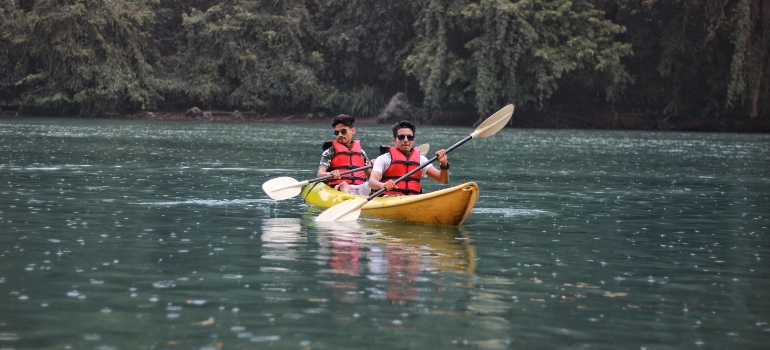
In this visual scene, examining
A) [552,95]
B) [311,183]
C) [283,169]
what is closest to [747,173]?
[283,169]

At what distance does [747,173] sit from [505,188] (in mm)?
6177

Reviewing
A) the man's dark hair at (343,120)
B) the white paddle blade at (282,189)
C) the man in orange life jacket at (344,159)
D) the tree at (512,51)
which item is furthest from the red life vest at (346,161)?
the tree at (512,51)

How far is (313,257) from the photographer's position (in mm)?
8969

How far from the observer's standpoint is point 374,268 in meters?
8.41

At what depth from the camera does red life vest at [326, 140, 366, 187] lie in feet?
44.4

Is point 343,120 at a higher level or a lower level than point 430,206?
higher

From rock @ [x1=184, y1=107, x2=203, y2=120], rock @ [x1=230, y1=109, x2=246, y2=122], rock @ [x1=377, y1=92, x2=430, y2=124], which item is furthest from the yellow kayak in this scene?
rock @ [x1=184, y1=107, x2=203, y2=120]

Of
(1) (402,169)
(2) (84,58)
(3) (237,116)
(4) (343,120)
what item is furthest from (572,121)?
(1) (402,169)

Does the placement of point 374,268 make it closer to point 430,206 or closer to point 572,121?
point 430,206

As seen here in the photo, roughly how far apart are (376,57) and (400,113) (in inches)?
Result: 119

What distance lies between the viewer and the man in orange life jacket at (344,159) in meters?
13.4

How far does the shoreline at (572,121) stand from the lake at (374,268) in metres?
28.5

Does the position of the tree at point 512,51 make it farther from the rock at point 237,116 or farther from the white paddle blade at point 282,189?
the white paddle blade at point 282,189

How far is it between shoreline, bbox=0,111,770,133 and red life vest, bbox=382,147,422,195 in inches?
1335
